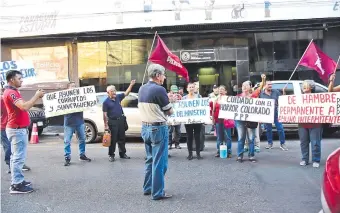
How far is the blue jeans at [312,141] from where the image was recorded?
7.92 metres

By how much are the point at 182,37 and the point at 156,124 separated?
531 inches

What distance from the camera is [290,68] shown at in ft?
60.0

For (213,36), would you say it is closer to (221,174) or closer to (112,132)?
(112,132)

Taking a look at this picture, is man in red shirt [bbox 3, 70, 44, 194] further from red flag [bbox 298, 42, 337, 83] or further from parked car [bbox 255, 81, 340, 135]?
parked car [bbox 255, 81, 340, 135]

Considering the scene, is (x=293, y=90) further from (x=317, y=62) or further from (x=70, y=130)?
(x=70, y=130)

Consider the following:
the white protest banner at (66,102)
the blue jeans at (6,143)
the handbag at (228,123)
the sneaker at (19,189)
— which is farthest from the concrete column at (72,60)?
the sneaker at (19,189)

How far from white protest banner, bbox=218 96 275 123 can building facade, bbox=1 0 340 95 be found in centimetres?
883

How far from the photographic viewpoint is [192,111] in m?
9.35

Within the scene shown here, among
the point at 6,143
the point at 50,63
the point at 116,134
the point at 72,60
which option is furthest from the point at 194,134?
the point at 50,63

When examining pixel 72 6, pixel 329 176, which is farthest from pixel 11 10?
pixel 329 176

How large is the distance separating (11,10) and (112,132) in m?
13.0

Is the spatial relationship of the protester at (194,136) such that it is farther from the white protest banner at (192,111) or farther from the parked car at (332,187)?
the parked car at (332,187)

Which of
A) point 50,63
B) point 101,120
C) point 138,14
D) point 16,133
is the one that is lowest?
point 101,120

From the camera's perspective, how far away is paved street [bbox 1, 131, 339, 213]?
5609 mm
